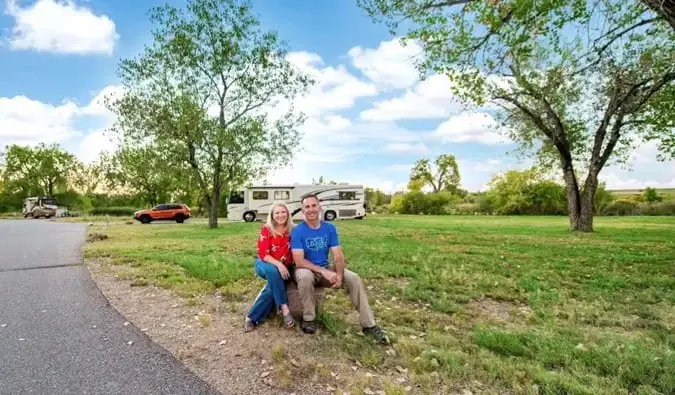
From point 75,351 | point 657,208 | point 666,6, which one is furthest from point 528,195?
point 75,351

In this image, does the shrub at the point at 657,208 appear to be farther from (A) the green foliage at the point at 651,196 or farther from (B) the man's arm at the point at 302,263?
(B) the man's arm at the point at 302,263

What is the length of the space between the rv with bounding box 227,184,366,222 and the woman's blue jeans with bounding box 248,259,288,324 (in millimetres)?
21033

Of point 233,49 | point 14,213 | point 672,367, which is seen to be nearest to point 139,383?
point 672,367

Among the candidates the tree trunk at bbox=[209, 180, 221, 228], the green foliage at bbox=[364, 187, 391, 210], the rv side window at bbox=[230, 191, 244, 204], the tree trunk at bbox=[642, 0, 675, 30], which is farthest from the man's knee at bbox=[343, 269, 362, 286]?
the green foliage at bbox=[364, 187, 391, 210]

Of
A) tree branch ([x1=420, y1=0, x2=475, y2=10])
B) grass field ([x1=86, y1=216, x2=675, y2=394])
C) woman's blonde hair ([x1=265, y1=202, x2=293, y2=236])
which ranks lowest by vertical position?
grass field ([x1=86, y1=216, x2=675, y2=394])

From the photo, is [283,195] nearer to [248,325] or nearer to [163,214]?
[163,214]

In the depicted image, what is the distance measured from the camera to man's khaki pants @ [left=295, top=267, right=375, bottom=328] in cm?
361

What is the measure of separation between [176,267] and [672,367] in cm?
688

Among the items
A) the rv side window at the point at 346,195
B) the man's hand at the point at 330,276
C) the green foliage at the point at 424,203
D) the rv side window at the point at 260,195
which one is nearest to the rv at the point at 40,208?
the rv side window at the point at 260,195

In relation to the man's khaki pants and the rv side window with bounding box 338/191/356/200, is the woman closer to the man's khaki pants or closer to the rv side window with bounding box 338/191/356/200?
the man's khaki pants

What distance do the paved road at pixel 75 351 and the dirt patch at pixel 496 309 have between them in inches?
126

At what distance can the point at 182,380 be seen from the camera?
2.79 meters

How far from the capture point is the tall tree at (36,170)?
49.2m

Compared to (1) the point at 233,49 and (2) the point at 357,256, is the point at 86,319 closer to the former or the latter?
(2) the point at 357,256
